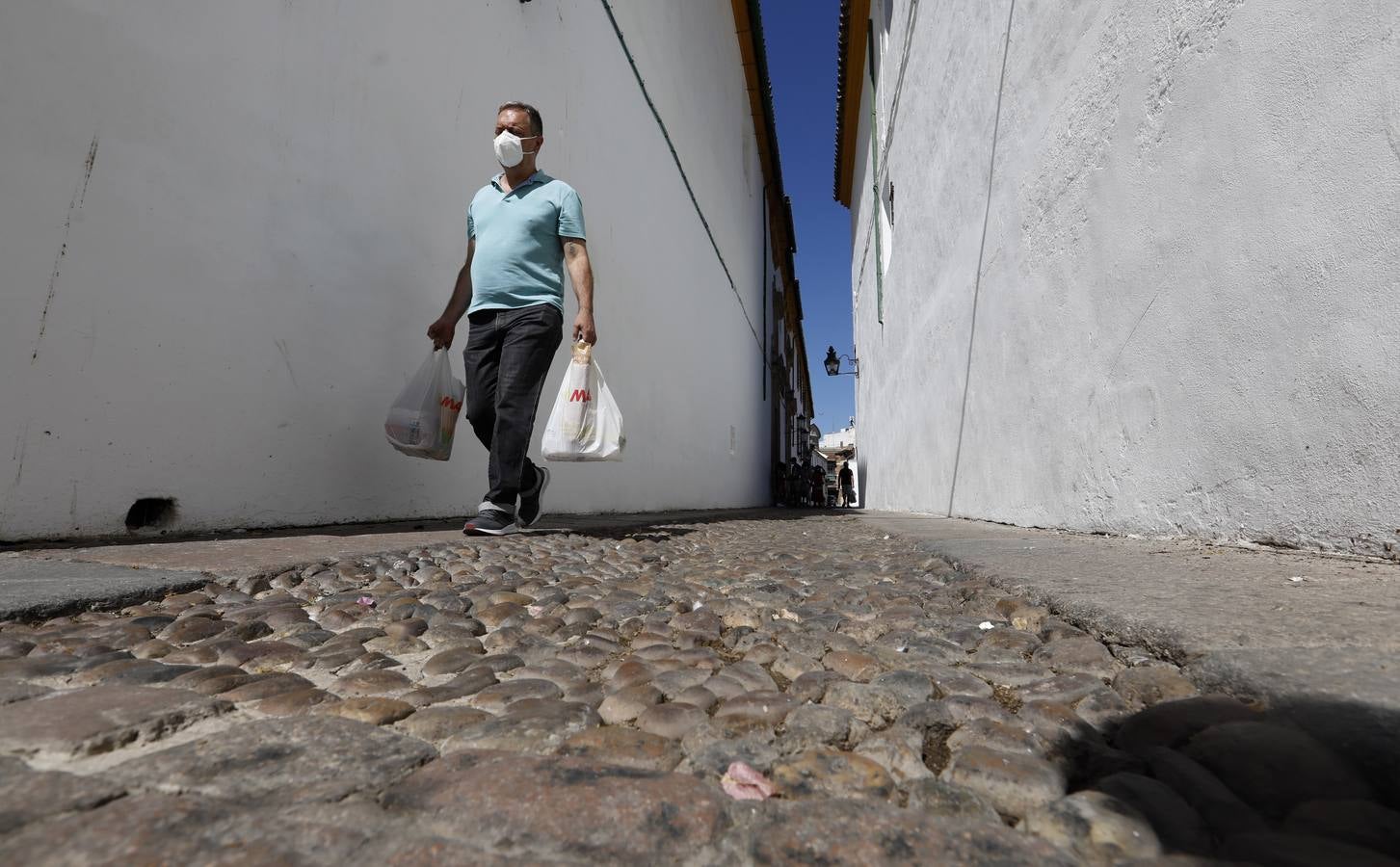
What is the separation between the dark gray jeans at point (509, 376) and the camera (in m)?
2.81

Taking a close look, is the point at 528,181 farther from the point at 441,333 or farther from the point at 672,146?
the point at 672,146

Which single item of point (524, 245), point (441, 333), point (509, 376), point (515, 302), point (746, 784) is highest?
point (524, 245)

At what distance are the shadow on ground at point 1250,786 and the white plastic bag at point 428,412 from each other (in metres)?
2.54

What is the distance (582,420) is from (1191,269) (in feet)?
6.68

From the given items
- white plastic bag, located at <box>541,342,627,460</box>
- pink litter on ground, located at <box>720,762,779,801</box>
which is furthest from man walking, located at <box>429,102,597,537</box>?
pink litter on ground, located at <box>720,762,779,801</box>

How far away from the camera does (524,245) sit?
9.50 ft

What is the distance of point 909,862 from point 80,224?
2.77m

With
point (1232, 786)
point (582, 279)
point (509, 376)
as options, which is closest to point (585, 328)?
point (582, 279)

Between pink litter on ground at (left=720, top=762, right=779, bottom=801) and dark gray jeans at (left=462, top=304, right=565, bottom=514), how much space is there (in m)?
2.27

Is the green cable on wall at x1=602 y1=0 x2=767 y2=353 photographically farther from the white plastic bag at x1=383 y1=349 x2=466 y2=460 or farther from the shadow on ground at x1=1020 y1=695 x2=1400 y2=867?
the shadow on ground at x1=1020 y1=695 x2=1400 y2=867

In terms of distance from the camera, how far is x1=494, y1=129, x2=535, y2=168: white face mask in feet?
9.48

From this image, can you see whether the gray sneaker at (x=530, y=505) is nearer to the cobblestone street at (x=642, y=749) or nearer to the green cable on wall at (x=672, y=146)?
the cobblestone street at (x=642, y=749)

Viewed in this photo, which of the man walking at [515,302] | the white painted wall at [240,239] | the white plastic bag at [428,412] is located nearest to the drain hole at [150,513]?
the white painted wall at [240,239]

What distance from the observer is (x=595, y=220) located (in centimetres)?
535
